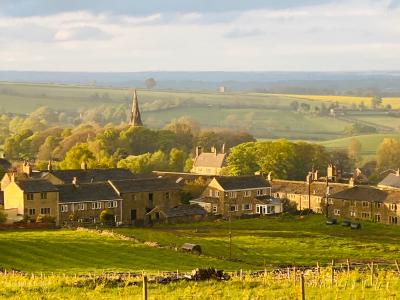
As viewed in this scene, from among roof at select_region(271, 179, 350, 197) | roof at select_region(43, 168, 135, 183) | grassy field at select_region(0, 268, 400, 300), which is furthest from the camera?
roof at select_region(271, 179, 350, 197)

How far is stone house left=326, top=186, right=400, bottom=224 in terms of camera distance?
101 metres

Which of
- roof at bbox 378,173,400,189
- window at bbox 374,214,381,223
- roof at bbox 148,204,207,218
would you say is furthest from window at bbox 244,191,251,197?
roof at bbox 378,173,400,189

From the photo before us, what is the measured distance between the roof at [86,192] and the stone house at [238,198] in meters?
12.9

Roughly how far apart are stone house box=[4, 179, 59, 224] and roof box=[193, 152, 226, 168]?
198ft

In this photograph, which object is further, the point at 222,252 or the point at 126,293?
the point at 222,252

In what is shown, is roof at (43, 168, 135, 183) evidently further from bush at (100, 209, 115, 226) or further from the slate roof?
the slate roof

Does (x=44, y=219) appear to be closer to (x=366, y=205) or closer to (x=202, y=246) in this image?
(x=202, y=246)

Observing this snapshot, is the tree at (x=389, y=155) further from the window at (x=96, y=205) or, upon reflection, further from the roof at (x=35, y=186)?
the roof at (x=35, y=186)

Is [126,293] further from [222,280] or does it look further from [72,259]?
[72,259]

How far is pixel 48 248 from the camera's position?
66.8 meters

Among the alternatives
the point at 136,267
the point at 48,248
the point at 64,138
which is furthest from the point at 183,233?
the point at 64,138

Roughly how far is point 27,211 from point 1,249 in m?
27.1

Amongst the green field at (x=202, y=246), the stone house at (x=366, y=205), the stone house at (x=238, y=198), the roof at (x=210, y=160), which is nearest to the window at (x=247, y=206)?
the stone house at (x=238, y=198)

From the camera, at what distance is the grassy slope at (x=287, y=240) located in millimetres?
69188
